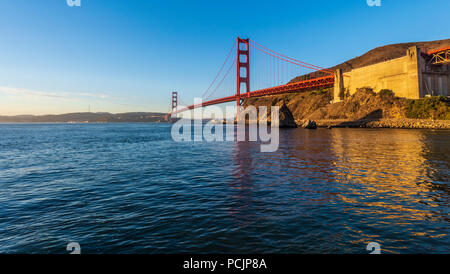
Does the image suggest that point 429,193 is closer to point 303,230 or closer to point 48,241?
point 303,230

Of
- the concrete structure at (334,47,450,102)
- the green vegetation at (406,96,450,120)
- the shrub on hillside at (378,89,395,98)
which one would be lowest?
the green vegetation at (406,96,450,120)

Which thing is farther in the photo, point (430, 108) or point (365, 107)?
point (365, 107)

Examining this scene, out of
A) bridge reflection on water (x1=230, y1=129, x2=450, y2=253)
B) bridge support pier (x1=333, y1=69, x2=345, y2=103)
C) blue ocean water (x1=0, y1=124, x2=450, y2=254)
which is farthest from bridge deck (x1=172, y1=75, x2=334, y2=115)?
blue ocean water (x1=0, y1=124, x2=450, y2=254)

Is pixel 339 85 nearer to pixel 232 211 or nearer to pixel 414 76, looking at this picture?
pixel 414 76

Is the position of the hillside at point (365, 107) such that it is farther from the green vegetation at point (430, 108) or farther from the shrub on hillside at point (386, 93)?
the shrub on hillside at point (386, 93)

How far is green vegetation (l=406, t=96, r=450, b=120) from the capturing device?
40.3m

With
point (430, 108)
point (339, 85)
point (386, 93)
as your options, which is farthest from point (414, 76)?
point (339, 85)

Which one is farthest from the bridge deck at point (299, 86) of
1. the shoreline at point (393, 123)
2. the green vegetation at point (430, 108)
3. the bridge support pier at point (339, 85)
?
the green vegetation at point (430, 108)

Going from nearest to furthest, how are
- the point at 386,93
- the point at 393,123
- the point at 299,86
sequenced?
the point at 393,123, the point at 386,93, the point at 299,86

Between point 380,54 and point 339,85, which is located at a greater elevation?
point 380,54

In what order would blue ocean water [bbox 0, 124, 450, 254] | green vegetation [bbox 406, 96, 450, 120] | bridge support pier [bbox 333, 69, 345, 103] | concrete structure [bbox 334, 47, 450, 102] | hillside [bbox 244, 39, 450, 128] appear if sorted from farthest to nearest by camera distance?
bridge support pier [bbox 333, 69, 345, 103] → concrete structure [bbox 334, 47, 450, 102] → hillside [bbox 244, 39, 450, 128] → green vegetation [bbox 406, 96, 450, 120] → blue ocean water [bbox 0, 124, 450, 254]

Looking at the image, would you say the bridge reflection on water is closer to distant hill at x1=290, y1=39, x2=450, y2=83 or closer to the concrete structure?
the concrete structure

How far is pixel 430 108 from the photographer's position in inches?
1651

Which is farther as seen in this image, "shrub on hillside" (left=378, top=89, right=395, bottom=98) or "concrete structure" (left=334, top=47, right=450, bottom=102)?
"shrub on hillside" (left=378, top=89, right=395, bottom=98)
